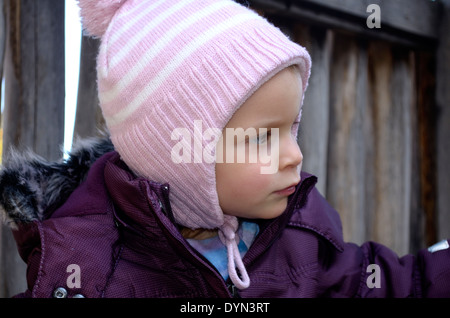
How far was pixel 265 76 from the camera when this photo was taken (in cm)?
117

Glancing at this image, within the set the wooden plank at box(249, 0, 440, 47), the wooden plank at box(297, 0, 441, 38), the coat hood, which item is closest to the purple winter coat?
the coat hood

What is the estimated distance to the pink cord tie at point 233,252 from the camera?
1252mm

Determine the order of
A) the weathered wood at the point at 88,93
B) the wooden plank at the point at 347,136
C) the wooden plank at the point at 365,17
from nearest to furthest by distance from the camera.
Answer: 1. the weathered wood at the point at 88,93
2. the wooden plank at the point at 365,17
3. the wooden plank at the point at 347,136

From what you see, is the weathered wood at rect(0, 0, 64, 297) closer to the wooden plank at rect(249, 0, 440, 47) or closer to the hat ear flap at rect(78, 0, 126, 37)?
the hat ear flap at rect(78, 0, 126, 37)

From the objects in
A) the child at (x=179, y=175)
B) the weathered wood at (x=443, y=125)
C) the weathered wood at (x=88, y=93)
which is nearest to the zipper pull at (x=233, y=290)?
the child at (x=179, y=175)

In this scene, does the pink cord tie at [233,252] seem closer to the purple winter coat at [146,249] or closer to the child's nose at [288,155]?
the purple winter coat at [146,249]

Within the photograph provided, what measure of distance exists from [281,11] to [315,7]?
0.17 m

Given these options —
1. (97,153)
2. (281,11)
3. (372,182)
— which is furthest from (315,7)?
(97,153)

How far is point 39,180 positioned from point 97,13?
1.58ft

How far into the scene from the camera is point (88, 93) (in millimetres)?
1743

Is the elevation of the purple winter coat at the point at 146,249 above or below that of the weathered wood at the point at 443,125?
below

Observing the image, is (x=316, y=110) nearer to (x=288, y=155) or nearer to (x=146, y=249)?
(x=288, y=155)

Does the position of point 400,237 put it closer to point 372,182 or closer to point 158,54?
point 372,182

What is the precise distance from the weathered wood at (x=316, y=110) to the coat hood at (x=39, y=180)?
845 mm
